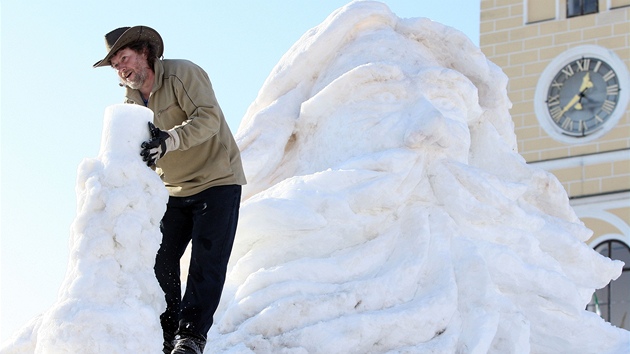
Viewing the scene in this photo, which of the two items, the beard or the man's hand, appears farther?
the beard

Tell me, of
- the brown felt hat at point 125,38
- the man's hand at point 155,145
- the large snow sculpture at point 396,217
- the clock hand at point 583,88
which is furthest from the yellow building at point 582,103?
the man's hand at point 155,145

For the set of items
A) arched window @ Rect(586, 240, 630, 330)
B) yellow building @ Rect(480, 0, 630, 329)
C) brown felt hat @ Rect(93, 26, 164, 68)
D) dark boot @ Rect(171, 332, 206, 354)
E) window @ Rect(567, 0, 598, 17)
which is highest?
brown felt hat @ Rect(93, 26, 164, 68)

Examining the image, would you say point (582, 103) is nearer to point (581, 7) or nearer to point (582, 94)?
point (582, 94)

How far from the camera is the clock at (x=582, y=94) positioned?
31.4 meters

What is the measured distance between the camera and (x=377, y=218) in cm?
779

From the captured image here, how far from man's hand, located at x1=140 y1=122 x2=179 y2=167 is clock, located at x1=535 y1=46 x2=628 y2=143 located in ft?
84.6

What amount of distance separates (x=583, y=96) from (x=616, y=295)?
369 centimetres

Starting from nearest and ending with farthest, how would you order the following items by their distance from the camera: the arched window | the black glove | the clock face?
the black glove → the arched window → the clock face

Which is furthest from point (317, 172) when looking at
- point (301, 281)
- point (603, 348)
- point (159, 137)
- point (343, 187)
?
point (159, 137)

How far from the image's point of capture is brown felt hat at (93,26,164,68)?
619 centimetres

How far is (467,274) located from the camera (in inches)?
300

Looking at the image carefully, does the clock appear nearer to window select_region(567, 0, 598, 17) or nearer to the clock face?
the clock face

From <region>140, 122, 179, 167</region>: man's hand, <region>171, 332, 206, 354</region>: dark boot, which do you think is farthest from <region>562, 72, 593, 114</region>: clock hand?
<region>140, 122, 179, 167</region>: man's hand

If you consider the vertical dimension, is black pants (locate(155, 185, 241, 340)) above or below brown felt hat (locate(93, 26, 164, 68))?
below
